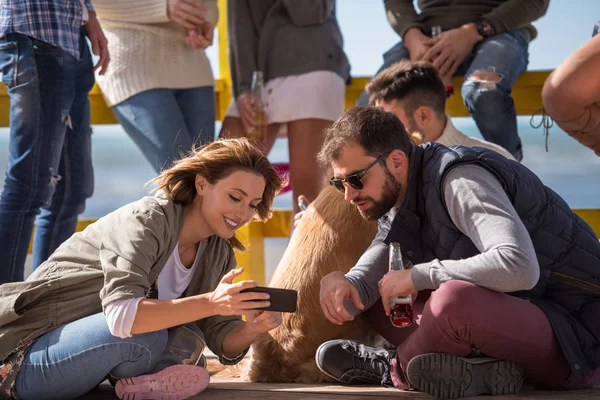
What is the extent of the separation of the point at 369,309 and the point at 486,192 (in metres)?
0.85

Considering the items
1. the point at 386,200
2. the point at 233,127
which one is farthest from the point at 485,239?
the point at 233,127

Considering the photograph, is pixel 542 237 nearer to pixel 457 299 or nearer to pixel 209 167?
pixel 457 299

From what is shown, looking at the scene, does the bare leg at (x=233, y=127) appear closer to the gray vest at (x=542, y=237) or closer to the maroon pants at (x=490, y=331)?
the gray vest at (x=542, y=237)

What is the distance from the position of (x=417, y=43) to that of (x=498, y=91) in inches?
22.6

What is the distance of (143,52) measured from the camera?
4199 millimetres

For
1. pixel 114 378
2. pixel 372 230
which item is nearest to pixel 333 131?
pixel 372 230

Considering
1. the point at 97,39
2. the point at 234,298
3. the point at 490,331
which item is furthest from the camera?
the point at 97,39

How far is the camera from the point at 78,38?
12.0ft

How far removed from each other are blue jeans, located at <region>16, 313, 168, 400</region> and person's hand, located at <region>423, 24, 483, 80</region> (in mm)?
2381

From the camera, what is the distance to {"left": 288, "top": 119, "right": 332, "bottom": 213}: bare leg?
14.7ft

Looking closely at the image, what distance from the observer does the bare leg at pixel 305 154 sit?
447cm

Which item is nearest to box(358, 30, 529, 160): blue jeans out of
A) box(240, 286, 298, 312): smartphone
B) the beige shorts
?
the beige shorts

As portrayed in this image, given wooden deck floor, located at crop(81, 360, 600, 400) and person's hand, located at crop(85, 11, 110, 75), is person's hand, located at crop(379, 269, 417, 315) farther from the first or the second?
person's hand, located at crop(85, 11, 110, 75)

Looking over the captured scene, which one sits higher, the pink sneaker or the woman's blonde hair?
the woman's blonde hair
